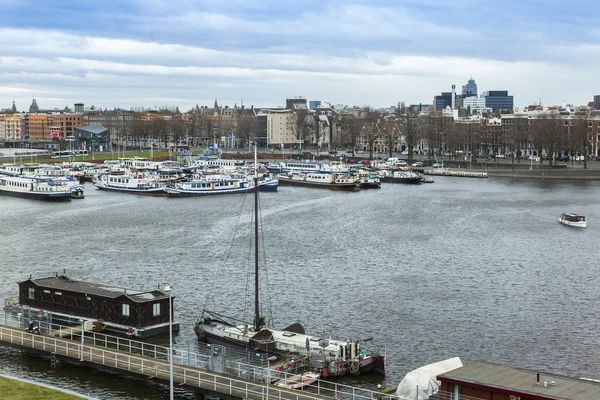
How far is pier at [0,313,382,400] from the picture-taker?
Result: 2714 centimetres

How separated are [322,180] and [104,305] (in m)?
74.8

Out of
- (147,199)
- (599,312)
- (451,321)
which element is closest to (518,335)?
(451,321)

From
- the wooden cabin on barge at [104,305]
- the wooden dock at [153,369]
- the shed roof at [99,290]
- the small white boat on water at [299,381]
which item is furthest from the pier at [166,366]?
the shed roof at [99,290]

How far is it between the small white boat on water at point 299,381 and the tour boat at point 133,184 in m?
70.5

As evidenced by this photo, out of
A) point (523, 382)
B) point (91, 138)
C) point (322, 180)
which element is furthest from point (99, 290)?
point (91, 138)

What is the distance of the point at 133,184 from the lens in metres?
102

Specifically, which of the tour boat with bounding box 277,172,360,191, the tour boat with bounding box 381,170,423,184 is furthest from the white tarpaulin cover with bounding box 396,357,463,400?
the tour boat with bounding box 381,170,423,184

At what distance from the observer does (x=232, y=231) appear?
66.6 m

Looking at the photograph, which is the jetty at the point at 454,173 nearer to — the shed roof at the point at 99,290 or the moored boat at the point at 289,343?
the shed roof at the point at 99,290

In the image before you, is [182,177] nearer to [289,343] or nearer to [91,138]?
[91,138]

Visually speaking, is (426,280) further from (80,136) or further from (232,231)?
(80,136)

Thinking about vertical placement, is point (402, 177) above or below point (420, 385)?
above

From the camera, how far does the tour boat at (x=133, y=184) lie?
3927 inches

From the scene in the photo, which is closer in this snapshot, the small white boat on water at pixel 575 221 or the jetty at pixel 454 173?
the small white boat on water at pixel 575 221
